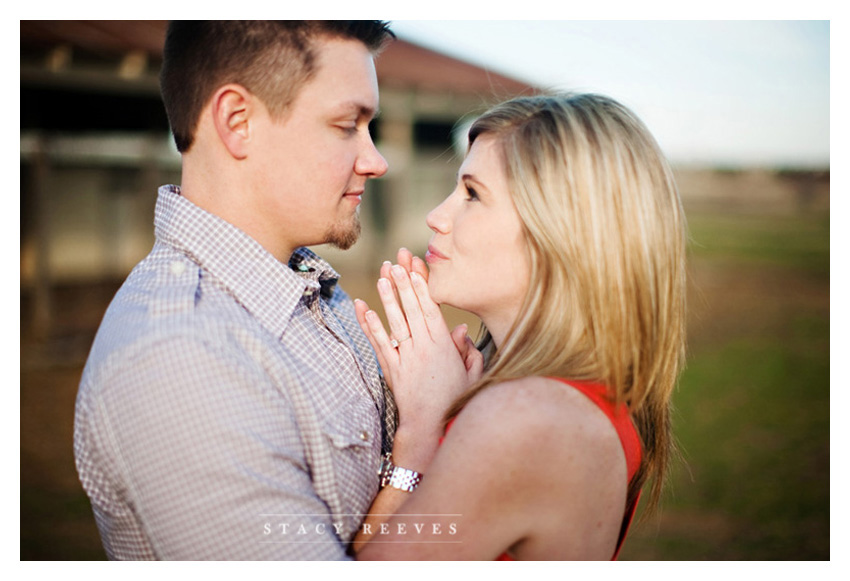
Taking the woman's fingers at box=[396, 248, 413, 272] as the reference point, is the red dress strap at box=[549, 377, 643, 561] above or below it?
below

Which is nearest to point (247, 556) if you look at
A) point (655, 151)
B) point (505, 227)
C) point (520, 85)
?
point (505, 227)

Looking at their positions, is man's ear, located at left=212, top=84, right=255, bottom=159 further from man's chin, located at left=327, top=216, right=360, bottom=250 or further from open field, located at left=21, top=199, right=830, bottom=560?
open field, located at left=21, top=199, right=830, bottom=560

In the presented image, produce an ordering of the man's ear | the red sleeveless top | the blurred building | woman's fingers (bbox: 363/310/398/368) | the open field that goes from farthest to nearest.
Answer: the blurred building < the open field < woman's fingers (bbox: 363/310/398/368) < the man's ear < the red sleeveless top

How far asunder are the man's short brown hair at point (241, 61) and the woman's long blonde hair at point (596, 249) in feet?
1.96

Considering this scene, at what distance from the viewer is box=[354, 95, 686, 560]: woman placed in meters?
1.64

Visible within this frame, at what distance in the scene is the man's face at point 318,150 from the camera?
6.23 ft

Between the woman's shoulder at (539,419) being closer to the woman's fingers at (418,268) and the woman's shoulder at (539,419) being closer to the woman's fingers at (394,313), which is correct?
the woman's fingers at (394,313)

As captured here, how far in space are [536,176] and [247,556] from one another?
1.14 meters

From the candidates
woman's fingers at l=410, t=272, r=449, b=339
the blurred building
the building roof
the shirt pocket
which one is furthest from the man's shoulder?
the blurred building
